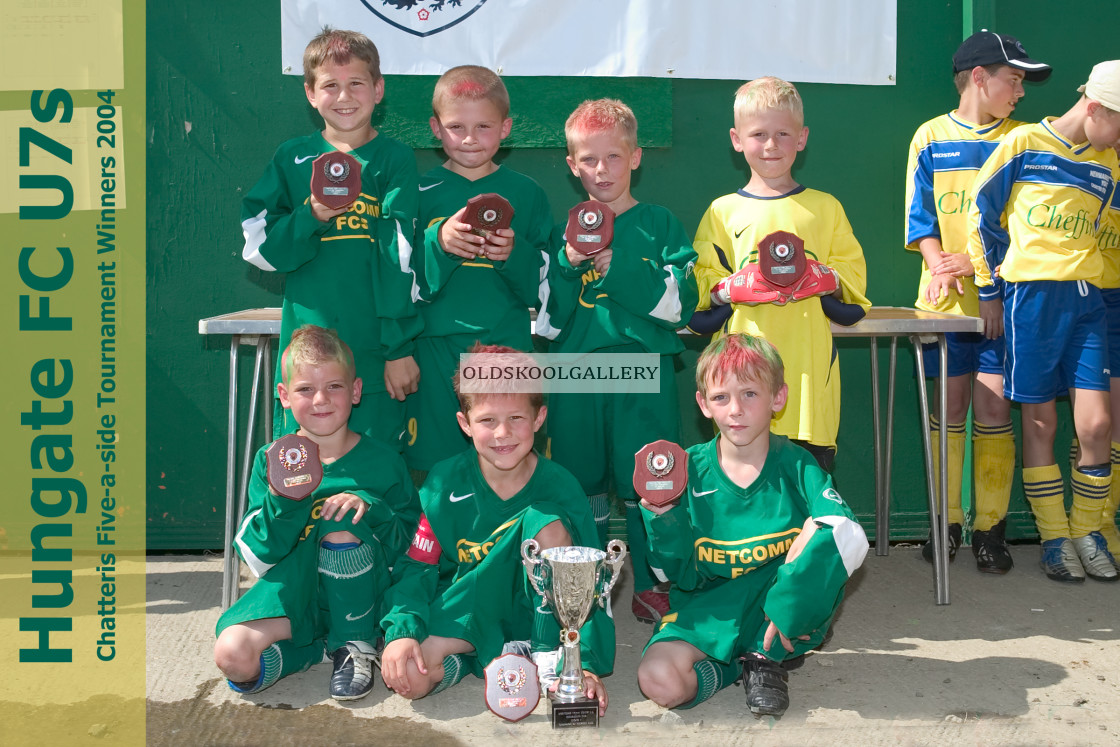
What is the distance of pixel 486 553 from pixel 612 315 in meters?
0.95

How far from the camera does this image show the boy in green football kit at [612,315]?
3.36m

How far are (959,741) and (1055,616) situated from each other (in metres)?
1.26

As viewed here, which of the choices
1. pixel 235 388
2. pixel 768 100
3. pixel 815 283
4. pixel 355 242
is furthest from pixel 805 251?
pixel 235 388

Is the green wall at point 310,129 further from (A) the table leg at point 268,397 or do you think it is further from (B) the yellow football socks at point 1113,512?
(A) the table leg at point 268,397

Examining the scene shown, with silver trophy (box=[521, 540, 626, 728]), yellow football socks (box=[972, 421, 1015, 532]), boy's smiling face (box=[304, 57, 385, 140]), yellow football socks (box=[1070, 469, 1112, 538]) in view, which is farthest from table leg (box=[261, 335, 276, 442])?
yellow football socks (box=[1070, 469, 1112, 538])

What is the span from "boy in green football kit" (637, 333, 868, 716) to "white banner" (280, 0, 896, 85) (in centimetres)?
185

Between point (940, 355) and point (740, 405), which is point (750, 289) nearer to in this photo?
point (740, 405)

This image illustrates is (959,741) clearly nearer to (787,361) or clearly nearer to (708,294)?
(787,361)

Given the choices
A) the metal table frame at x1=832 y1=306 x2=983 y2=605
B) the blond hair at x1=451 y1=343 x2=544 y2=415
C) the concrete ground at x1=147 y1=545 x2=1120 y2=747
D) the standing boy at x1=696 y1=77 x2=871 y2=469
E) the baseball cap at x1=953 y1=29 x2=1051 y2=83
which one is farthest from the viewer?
the baseball cap at x1=953 y1=29 x2=1051 y2=83

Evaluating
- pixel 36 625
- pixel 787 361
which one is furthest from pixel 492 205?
pixel 36 625

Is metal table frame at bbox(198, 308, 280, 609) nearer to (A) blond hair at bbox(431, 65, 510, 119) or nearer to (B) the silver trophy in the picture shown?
(A) blond hair at bbox(431, 65, 510, 119)

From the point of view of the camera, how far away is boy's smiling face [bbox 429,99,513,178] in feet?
11.0

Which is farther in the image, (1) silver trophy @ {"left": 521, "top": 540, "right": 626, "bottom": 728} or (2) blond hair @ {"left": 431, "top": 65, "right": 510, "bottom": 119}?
(2) blond hair @ {"left": 431, "top": 65, "right": 510, "bottom": 119}

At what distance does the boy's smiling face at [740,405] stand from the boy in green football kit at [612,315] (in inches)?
18.6
